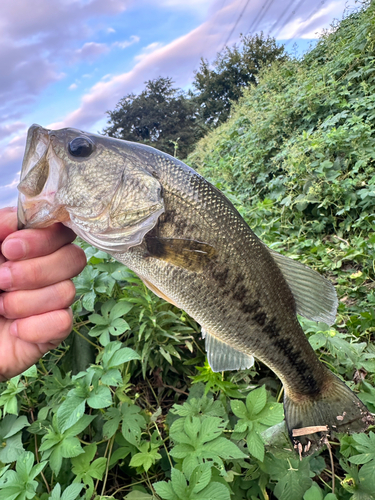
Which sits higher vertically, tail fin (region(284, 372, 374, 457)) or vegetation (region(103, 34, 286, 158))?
vegetation (region(103, 34, 286, 158))

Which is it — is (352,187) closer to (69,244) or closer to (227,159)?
(69,244)

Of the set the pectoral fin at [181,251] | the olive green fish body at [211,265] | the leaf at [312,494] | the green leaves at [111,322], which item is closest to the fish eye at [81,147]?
the olive green fish body at [211,265]

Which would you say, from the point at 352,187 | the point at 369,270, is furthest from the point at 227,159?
the point at 369,270

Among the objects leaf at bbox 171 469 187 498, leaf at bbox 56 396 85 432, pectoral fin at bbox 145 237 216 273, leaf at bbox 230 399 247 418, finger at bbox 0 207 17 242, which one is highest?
finger at bbox 0 207 17 242

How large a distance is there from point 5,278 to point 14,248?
0.12 metres

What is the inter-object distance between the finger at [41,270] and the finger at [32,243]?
23 millimetres

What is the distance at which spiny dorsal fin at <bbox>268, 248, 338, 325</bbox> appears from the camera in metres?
1.43

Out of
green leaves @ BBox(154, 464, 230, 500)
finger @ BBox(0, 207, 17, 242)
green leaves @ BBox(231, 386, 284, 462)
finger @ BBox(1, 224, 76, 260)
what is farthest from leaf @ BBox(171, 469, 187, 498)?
finger @ BBox(0, 207, 17, 242)

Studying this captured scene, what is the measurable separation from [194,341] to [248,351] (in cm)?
54

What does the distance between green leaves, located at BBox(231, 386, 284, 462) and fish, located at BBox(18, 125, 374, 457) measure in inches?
6.7

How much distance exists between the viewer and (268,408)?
1254 millimetres

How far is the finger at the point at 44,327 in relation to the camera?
1.23 meters

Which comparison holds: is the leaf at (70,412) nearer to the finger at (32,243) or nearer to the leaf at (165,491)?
the leaf at (165,491)

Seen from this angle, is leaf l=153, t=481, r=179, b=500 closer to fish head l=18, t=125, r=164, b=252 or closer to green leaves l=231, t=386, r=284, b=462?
green leaves l=231, t=386, r=284, b=462
